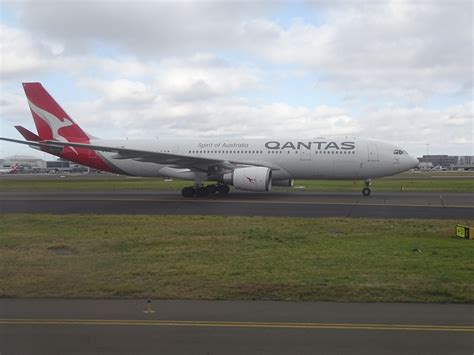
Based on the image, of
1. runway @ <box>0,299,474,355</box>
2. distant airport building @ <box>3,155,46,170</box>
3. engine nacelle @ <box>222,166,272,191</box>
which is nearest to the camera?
runway @ <box>0,299,474,355</box>

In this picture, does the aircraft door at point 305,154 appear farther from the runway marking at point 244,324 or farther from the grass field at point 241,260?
the runway marking at point 244,324

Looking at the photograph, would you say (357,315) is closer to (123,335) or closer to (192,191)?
(123,335)

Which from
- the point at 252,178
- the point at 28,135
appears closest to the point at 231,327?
the point at 252,178

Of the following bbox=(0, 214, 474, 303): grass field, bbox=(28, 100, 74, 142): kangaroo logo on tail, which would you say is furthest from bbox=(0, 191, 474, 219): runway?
bbox=(28, 100, 74, 142): kangaroo logo on tail

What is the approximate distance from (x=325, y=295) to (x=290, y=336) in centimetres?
203

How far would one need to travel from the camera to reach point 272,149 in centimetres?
3038

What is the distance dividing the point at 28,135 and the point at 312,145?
17.4 meters

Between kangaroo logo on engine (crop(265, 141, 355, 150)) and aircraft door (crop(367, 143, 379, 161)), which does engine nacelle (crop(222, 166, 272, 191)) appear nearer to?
kangaroo logo on engine (crop(265, 141, 355, 150))

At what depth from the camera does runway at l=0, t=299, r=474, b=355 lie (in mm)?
5594

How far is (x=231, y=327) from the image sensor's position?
20.7 feet

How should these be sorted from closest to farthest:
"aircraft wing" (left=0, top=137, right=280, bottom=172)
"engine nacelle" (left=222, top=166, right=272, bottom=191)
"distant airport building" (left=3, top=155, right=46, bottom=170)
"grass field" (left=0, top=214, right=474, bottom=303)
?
"grass field" (left=0, top=214, right=474, bottom=303) < "engine nacelle" (left=222, top=166, right=272, bottom=191) < "aircraft wing" (left=0, top=137, right=280, bottom=172) < "distant airport building" (left=3, top=155, right=46, bottom=170)

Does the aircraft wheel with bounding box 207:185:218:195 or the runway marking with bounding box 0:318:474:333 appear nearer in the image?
the runway marking with bounding box 0:318:474:333

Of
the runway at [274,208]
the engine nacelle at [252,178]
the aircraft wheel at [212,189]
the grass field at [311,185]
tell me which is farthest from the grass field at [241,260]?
the grass field at [311,185]

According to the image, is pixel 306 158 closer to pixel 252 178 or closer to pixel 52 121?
pixel 252 178
